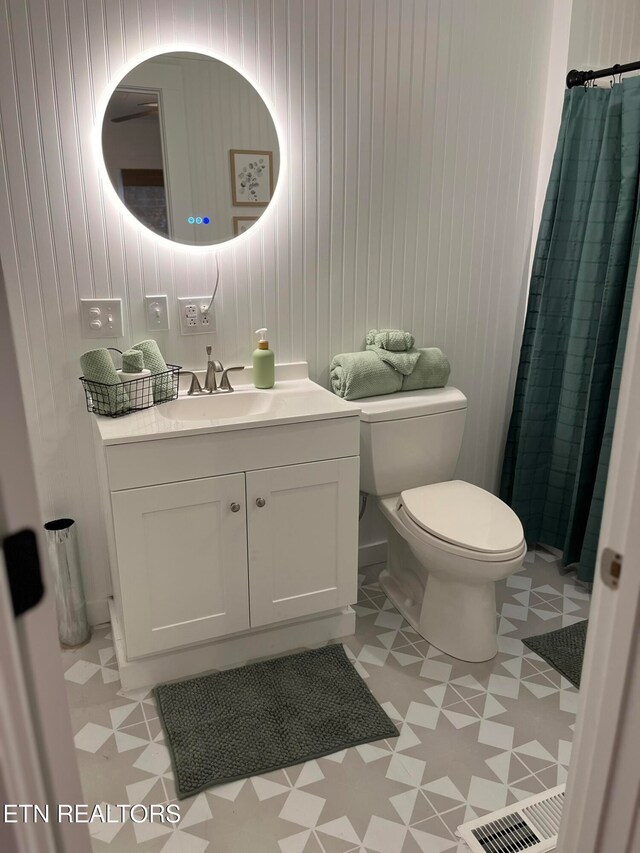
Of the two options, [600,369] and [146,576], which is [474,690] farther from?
[600,369]

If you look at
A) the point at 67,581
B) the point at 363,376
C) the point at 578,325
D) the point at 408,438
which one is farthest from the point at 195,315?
the point at 578,325

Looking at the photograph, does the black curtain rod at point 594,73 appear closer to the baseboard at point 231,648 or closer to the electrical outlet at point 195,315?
the electrical outlet at point 195,315

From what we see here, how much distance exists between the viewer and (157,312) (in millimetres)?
2109

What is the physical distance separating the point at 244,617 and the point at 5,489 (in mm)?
1476

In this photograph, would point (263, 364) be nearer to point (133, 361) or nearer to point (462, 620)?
point (133, 361)

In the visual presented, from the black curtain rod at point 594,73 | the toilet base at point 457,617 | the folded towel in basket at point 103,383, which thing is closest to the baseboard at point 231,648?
the toilet base at point 457,617

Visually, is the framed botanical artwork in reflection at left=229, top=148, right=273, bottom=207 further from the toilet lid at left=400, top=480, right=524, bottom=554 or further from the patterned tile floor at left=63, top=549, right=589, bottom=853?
the patterned tile floor at left=63, top=549, right=589, bottom=853

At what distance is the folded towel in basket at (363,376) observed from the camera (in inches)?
89.8

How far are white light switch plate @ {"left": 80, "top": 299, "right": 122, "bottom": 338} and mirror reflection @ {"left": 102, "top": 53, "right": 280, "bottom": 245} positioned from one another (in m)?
0.28

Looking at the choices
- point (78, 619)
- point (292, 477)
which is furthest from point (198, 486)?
point (78, 619)

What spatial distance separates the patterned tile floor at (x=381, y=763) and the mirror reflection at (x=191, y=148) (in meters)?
1.46

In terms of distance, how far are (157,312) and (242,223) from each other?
0.40 m

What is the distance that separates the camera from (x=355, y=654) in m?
2.16

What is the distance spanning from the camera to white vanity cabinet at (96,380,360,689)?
1817 millimetres
